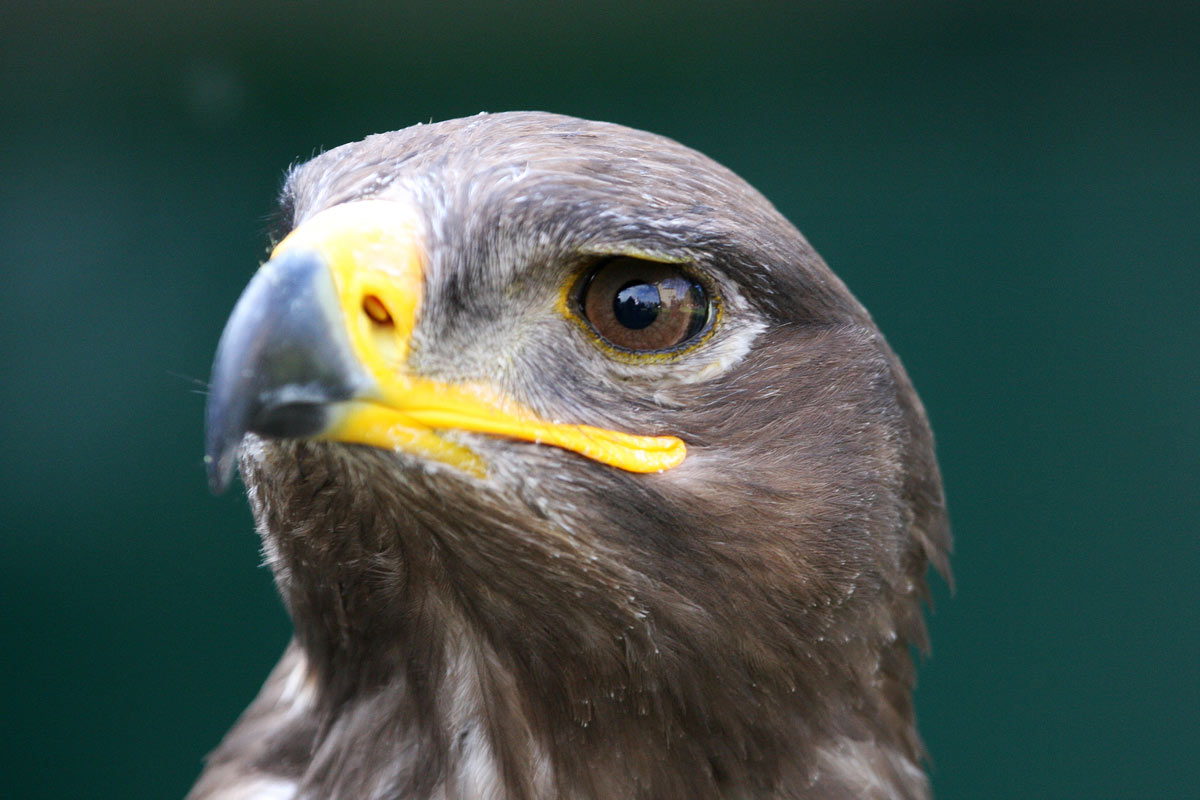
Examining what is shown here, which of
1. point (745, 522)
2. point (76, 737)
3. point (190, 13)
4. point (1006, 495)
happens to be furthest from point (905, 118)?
point (76, 737)

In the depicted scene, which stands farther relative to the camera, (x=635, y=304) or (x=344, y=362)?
(x=635, y=304)

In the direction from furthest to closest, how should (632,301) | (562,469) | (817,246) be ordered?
(817,246)
(632,301)
(562,469)

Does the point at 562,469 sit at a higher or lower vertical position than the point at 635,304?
lower

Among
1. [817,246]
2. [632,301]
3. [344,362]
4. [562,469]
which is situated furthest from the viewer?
[817,246]

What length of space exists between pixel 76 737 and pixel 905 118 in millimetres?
4243

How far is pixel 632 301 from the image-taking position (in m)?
1.69

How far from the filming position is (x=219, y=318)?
179 inches

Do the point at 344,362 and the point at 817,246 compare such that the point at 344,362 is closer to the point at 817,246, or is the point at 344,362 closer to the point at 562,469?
the point at 562,469

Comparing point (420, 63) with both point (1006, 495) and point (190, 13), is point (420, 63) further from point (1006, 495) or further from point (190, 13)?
point (1006, 495)

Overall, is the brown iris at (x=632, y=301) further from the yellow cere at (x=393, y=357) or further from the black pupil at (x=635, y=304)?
the yellow cere at (x=393, y=357)

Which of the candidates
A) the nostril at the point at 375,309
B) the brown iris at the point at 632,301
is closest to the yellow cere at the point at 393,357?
the nostril at the point at 375,309

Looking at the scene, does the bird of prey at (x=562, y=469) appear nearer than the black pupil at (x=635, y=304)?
Yes

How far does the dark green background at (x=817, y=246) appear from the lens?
443 cm

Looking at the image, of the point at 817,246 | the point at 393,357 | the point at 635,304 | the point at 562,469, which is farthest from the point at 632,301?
the point at 817,246
